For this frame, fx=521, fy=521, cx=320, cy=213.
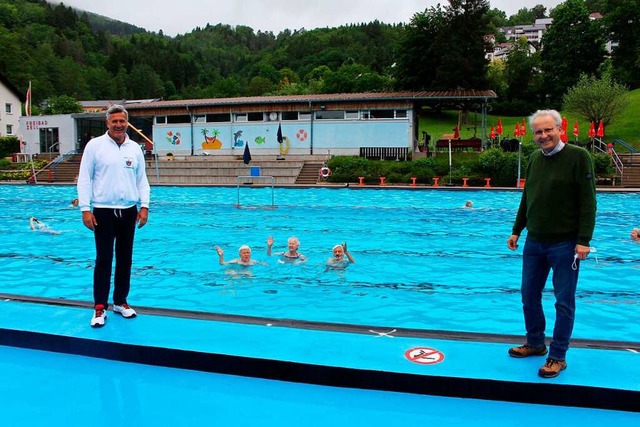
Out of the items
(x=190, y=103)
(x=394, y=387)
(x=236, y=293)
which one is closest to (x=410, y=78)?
(x=190, y=103)

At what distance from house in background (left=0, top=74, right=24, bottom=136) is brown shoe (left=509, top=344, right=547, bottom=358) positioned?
204 ft

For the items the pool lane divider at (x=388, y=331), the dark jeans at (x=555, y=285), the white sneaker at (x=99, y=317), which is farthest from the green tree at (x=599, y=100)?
the white sneaker at (x=99, y=317)

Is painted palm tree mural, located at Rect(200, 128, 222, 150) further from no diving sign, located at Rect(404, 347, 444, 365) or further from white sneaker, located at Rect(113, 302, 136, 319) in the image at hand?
no diving sign, located at Rect(404, 347, 444, 365)

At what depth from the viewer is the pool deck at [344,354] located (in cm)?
351

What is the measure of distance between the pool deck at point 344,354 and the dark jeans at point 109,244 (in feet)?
1.15

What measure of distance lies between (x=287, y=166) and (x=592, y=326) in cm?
2510

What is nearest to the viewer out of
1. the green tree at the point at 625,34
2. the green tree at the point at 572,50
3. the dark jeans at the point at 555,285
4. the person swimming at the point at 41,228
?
the dark jeans at the point at 555,285

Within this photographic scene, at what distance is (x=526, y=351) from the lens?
3.92 m

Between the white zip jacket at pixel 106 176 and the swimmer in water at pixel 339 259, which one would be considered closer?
the white zip jacket at pixel 106 176

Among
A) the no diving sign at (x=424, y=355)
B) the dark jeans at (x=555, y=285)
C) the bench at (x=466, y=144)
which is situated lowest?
the no diving sign at (x=424, y=355)

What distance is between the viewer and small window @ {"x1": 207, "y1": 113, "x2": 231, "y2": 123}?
36531 millimetres

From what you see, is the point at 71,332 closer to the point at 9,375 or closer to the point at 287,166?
the point at 9,375

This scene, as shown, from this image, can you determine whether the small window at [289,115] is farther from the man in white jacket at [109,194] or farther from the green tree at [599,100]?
the man in white jacket at [109,194]

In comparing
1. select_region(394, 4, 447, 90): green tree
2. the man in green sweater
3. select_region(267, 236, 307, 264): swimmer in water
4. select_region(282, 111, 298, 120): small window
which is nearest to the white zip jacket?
the man in green sweater
